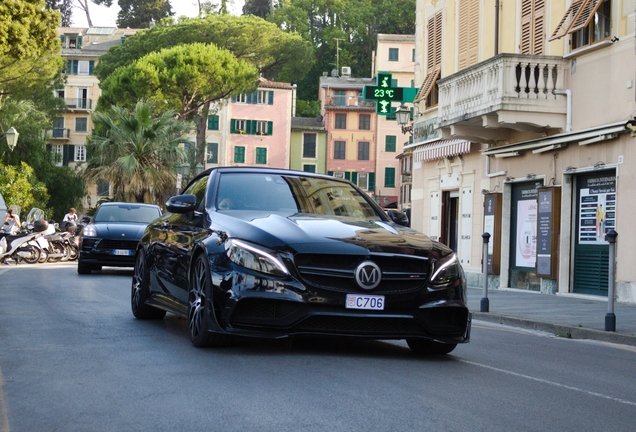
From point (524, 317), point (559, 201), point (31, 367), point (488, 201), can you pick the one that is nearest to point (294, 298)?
point (31, 367)

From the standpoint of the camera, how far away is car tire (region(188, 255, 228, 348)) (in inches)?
315

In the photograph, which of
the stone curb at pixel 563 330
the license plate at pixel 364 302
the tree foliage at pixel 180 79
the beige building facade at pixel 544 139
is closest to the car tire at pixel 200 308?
the license plate at pixel 364 302

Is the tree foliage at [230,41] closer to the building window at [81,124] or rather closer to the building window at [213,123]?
the building window at [213,123]

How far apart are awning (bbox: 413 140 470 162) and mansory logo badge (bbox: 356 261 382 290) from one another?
19.9 metres

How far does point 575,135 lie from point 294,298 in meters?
15.0

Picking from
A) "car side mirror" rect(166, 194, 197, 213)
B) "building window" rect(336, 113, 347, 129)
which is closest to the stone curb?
"car side mirror" rect(166, 194, 197, 213)

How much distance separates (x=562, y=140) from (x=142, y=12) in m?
83.2

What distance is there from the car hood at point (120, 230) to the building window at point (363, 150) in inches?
2689

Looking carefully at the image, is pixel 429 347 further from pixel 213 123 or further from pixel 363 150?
pixel 363 150

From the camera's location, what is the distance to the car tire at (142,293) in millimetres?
10562

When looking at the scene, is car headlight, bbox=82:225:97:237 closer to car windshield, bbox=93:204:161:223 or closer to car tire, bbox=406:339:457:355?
car windshield, bbox=93:204:161:223

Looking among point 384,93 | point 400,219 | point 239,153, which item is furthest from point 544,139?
point 239,153

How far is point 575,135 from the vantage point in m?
21.3

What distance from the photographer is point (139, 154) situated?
53.2 metres
